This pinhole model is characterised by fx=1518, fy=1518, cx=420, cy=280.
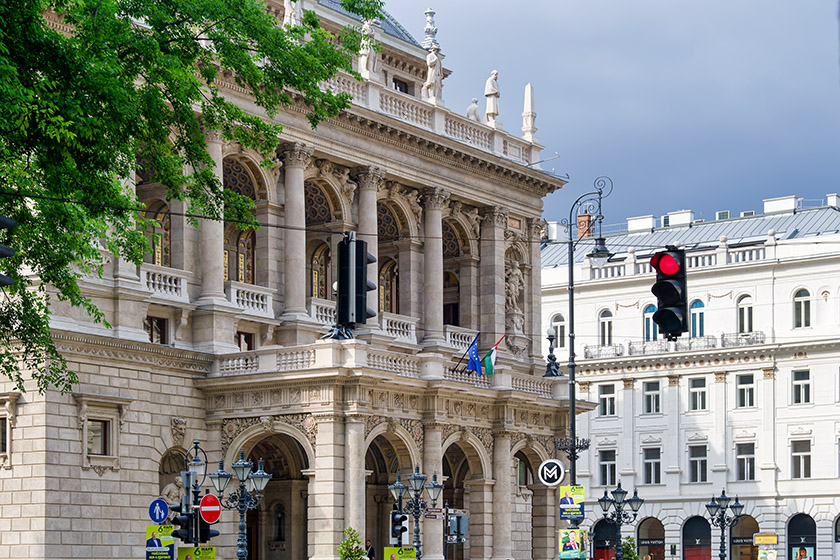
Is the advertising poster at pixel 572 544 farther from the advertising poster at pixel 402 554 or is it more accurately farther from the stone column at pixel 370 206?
the stone column at pixel 370 206

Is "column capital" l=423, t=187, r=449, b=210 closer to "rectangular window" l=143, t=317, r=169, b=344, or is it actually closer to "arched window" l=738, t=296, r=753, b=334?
"rectangular window" l=143, t=317, r=169, b=344

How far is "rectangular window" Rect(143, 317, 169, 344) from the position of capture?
4906 cm

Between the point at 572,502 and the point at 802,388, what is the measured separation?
37.6 meters

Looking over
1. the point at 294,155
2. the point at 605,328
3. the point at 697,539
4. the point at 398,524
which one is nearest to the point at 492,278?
the point at 294,155

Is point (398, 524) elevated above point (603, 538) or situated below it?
above

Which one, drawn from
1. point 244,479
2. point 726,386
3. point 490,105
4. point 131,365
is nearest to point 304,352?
point 131,365

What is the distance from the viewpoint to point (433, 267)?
6022 cm

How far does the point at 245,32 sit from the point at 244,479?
10497mm

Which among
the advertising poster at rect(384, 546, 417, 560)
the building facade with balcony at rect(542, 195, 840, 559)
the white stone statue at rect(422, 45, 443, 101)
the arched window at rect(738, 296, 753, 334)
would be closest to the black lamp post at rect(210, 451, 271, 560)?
the advertising poster at rect(384, 546, 417, 560)

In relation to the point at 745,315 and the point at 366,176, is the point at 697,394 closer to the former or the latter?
the point at 745,315

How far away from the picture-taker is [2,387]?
146ft

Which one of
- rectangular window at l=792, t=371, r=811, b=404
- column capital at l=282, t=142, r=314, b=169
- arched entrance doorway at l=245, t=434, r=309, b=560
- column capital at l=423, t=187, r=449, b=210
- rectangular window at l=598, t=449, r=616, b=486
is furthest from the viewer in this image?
rectangular window at l=598, t=449, r=616, b=486

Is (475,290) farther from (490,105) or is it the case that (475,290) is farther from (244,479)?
(244,479)

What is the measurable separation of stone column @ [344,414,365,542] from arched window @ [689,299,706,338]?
39876mm
